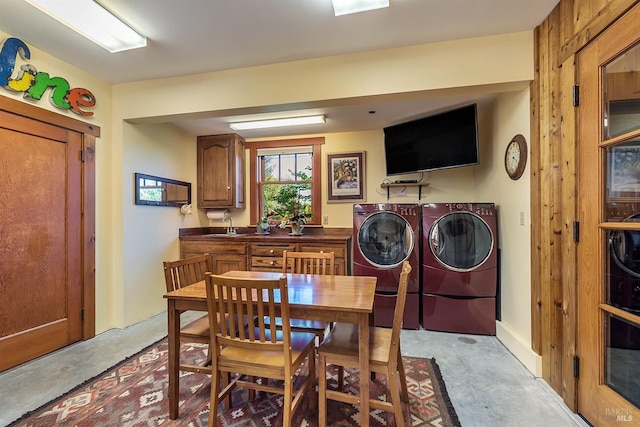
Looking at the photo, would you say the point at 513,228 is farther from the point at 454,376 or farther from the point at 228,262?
the point at 228,262

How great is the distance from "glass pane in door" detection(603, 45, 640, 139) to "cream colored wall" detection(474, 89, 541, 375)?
2.45ft

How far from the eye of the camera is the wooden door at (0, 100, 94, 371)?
2.16 m

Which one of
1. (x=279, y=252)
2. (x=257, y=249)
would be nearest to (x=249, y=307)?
(x=279, y=252)

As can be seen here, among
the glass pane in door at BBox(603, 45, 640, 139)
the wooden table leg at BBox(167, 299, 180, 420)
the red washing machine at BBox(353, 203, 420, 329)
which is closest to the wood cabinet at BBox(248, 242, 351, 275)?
the red washing machine at BBox(353, 203, 420, 329)

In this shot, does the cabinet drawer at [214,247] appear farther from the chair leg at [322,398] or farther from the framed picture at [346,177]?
the chair leg at [322,398]

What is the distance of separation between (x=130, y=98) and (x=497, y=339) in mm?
A: 4388

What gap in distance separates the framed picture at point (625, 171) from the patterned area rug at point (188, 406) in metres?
1.51

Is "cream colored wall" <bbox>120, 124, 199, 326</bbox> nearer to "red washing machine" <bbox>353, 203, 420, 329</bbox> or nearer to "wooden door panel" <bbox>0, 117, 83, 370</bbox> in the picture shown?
"wooden door panel" <bbox>0, 117, 83, 370</bbox>

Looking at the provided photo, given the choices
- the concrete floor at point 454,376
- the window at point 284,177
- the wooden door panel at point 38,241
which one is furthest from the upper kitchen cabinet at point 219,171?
the concrete floor at point 454,376

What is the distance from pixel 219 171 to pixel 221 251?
1.20 metres

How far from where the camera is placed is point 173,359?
1.66 meters

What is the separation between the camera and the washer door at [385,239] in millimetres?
3084

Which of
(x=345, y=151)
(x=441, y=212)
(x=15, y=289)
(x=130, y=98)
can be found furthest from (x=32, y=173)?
(x=441, y=212)

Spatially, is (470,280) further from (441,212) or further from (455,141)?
(455,141)
